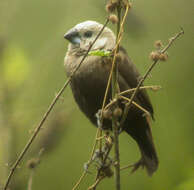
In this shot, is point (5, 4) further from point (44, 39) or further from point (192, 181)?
point (192, 181)

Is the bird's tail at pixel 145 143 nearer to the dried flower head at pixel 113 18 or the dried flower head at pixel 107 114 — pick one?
the dried flower head at pixel 107 114

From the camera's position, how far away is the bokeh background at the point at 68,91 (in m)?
1.80

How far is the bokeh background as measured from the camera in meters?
1.80

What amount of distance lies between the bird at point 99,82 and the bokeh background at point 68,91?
0.22ft

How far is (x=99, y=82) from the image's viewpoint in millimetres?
1988

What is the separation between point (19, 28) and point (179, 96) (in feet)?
3.84

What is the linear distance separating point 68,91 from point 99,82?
768 millimetres

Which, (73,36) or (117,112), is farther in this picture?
(73,36)

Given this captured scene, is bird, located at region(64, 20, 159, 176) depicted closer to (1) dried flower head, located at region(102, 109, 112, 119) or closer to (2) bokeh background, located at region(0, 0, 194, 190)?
(2) bokeh background, located at region(0, 0, 194, 190)

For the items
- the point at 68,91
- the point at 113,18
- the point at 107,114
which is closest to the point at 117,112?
the point at 107,114

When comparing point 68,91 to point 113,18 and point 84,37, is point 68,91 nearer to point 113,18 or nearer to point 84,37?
point 84,37

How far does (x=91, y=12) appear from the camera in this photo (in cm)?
258

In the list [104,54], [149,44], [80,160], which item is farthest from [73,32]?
[104,54]

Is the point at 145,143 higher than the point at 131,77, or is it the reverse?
the point at 131,77
